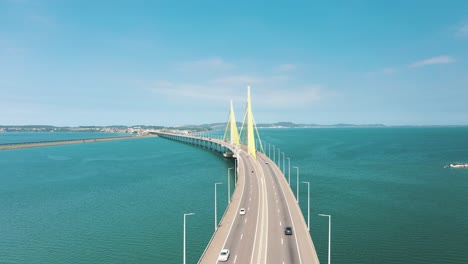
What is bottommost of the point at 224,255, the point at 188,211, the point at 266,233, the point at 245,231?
the point at 188,211

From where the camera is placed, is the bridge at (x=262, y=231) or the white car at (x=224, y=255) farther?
the bridge at (x=262, y=231)

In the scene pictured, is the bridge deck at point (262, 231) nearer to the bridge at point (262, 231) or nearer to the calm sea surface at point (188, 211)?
the bridge at point (262, 231)

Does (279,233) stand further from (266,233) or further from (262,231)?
(262,231)

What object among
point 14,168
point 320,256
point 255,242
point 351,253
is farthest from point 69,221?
point 14,168

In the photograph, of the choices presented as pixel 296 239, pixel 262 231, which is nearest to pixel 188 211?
pixel 262 231

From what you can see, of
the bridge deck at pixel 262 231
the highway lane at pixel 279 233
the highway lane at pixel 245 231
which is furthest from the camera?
the highway lane at pixel 245 231

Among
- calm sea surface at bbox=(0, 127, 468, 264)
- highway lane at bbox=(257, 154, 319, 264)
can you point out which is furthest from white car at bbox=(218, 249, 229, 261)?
calm sea surface at bbox=(0, 127, 468, 264)

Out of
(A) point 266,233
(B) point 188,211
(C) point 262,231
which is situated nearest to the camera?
(A) point 266,233

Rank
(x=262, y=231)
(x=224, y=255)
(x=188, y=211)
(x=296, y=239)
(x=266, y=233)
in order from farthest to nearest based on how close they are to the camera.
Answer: (x=188, y=211)
(x=262, y=231)
(x=266, y=233)
(x=296, y=239)
(x=224, y=255)

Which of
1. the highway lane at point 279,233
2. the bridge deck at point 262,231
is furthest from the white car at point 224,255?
the highway lane at point 279,233
